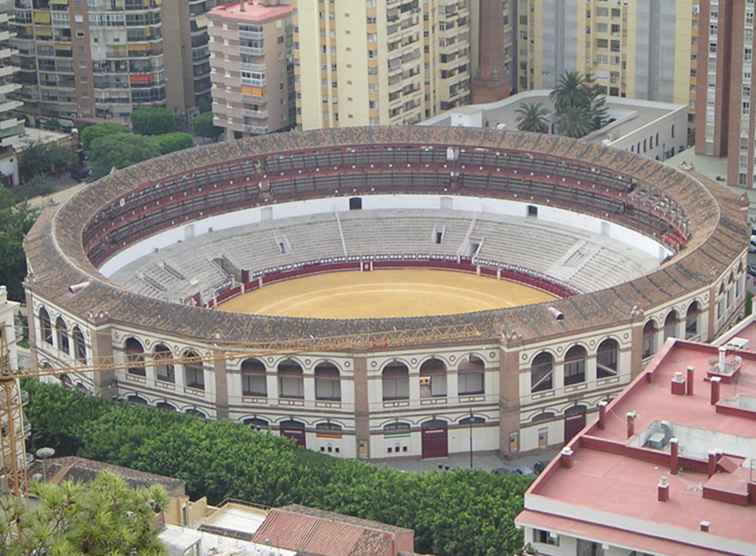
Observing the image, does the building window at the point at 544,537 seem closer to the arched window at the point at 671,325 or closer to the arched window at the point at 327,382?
the arched window at the point at 327,382

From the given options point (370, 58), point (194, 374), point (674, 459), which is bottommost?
point (194, 374)

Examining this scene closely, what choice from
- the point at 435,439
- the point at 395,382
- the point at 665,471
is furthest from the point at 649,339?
the point at 665,471

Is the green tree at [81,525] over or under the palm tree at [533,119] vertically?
over

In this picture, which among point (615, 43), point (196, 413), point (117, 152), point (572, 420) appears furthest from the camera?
point (615, 43)

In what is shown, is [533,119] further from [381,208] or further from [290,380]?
[290,380]

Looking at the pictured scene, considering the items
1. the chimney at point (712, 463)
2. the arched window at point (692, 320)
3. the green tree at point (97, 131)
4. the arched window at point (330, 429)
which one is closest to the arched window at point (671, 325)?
the arched window at point (692, 320)

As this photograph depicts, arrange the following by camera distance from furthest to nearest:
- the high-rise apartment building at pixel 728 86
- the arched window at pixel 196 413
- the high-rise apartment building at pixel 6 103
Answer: the high-rise apartment building at pixel 6 103
the high-rise apartment building at pixel 728 86
the arched window at pixel 196 413

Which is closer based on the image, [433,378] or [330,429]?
[433,378]
